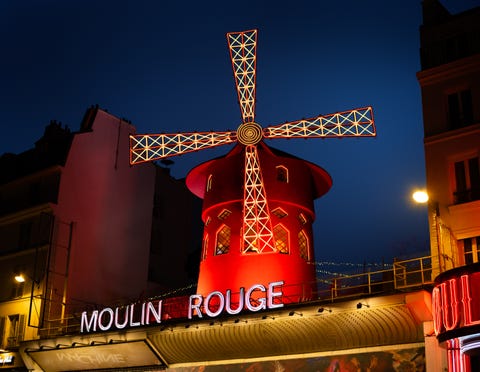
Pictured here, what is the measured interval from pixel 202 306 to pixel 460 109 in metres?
7.31

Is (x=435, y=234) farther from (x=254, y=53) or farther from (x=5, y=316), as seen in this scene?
(x=5, y=316)

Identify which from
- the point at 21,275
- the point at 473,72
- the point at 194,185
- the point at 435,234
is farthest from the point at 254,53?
the point at 21,275

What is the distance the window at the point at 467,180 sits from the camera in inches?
545

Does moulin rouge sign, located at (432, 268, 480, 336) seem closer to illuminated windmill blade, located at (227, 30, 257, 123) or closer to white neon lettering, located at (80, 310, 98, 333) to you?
illuminated windmill blade, located at (227, 30, 257, 123)

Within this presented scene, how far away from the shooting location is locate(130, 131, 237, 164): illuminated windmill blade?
1945 cm

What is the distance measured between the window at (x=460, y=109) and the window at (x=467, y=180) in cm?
85

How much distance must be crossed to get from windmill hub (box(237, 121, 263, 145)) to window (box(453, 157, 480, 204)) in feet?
19.3

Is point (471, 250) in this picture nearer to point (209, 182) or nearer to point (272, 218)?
point (272, 218)

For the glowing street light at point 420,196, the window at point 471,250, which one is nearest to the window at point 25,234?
the glowing street light at point 420,196

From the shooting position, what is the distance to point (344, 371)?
48.3 ft

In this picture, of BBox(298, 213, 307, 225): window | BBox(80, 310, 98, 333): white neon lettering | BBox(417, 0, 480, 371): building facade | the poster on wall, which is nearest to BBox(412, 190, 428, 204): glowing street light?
BBox(417, 0, 480, 371): building facade

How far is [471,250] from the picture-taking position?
44.5 ft

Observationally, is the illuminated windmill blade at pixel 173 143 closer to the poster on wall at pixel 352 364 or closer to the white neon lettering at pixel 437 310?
the poster on wall at pixel 352 364

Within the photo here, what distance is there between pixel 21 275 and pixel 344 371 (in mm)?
12004
